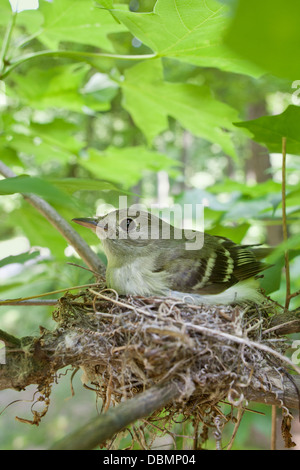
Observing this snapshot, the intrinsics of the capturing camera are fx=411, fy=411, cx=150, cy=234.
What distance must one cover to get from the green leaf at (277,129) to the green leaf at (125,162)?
137 cm

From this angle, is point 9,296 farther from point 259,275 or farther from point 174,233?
point 259,275

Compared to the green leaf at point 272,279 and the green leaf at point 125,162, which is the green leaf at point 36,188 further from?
the green leaf at point 125,162

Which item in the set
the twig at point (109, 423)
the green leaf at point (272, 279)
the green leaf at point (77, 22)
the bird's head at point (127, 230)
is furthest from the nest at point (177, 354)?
the green leaf at point (77, 22)

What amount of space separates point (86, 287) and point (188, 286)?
472 mm

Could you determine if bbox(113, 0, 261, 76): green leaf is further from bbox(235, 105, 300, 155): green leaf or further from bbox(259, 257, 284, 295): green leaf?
bbox(259, 257, 284, 295): green leaf

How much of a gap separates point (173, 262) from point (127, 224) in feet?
1.08

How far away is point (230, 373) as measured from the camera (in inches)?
49.6

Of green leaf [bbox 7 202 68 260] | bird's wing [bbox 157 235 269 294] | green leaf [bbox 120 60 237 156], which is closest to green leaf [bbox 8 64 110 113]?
green leaf [bbox 120 60 237 156]

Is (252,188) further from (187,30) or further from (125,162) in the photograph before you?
(187,30)

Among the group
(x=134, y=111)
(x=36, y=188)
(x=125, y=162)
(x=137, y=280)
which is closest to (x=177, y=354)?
(x=36, y=188)

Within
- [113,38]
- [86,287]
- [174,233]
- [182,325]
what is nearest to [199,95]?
[174,233]

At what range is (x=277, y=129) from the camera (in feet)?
5.20

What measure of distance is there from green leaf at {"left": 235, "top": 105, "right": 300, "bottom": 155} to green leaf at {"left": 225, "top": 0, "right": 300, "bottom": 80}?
104 cm
